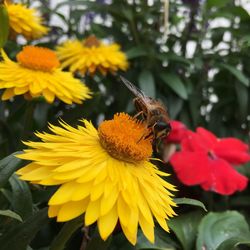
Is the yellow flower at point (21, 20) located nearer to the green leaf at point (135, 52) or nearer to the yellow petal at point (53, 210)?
the green leaf at point (135, 52)

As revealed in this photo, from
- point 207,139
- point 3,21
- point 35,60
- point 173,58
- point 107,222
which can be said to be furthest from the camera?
point 173,58

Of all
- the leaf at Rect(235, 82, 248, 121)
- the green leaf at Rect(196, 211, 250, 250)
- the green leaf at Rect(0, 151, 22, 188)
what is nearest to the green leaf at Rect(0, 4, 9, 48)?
the green leaf at Rect(0, 151, 22, 188)

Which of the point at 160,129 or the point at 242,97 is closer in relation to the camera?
the point at 160,129

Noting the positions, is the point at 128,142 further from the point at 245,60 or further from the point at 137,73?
the point at 245,60

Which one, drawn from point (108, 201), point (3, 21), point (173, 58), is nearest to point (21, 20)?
point (3, 21)

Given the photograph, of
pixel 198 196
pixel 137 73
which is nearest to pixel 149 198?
pixel 198 196

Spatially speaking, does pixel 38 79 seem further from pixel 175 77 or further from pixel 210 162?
pixel 175 77

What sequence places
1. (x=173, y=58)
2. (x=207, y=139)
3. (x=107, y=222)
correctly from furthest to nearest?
(x=173, y=58)
(x=207, y=139)
(x=107, y=222)
